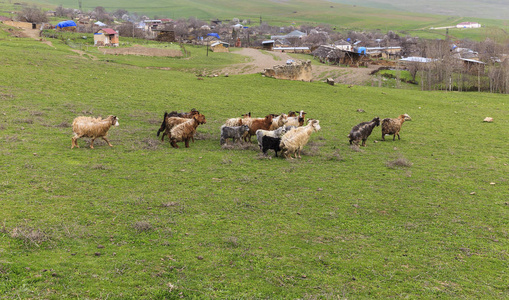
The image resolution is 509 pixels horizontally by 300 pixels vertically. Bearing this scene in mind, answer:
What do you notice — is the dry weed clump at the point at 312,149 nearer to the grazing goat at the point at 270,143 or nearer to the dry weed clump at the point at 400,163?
the grazing goat at the point at 270,143

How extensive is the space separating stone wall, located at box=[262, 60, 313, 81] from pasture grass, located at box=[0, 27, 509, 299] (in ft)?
60.8

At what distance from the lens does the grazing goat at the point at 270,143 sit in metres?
15.1

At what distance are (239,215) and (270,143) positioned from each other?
232 inches

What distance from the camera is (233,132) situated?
16625mm

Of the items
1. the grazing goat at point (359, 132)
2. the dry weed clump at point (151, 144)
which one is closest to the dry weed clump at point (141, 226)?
the dry weed clump at point (151, 144)

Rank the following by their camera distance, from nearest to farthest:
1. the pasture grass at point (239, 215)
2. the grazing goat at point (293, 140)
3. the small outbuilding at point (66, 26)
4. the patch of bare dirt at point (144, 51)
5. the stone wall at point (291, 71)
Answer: the pasture grass at point (239, 215), the grazing goat at point (293, 140), the stone wall at point (291, 71), the patch of bare dirt at point (144, 51), the small outbuilding at point (66, 26)

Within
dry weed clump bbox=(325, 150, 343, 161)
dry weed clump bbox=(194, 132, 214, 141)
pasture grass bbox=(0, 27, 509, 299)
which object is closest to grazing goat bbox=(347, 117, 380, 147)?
pasture grass bbox=(0, 27, 509, 299)

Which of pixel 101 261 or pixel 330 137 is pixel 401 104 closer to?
pixel 330 137

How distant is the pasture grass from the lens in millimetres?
6965

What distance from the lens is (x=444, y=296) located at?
22.9 ft

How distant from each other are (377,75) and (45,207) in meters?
58.0

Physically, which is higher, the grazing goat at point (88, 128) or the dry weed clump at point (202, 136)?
the grazing goat at point (88, 128)

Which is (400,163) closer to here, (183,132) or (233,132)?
(233,132)

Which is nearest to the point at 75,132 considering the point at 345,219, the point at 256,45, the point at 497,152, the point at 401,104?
the point at 345,219
